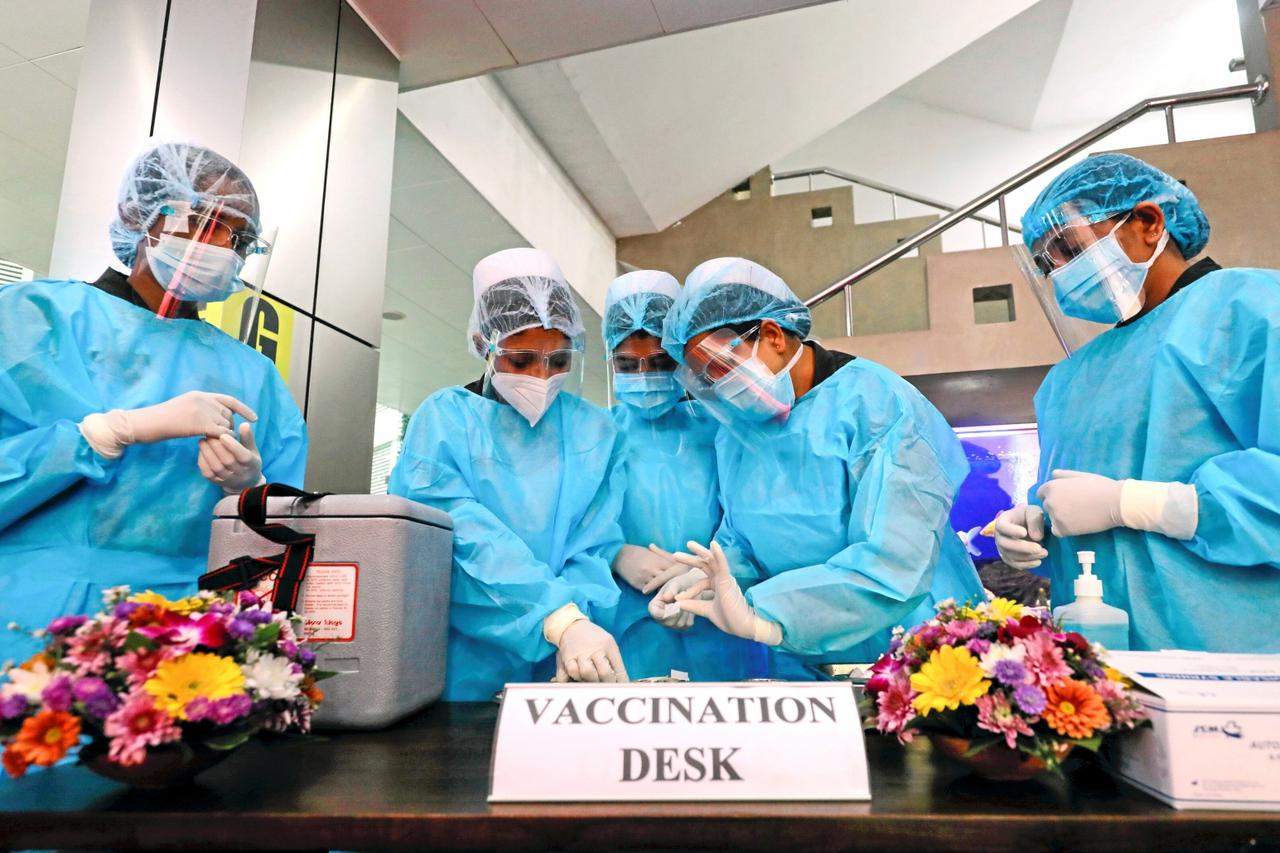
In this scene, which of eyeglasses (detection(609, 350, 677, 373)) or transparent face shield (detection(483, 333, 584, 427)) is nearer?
transparent face shield (detection(483, 333, 584, 427))

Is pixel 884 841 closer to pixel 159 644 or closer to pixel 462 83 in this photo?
pixel 159 644

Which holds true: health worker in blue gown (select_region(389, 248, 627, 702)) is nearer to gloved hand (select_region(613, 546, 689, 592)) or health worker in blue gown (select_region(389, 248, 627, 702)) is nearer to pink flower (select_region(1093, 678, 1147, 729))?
gloved hand (select_region(613, 546, 689, 592))

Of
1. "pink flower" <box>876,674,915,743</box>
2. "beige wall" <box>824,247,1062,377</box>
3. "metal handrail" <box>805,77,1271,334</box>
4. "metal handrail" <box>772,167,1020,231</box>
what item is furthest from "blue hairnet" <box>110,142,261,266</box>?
"metal handrail" <box>772,167,1020,231</box>

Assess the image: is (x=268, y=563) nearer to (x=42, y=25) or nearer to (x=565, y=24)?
(x=42, y=25)

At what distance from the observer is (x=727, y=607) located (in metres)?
1.24

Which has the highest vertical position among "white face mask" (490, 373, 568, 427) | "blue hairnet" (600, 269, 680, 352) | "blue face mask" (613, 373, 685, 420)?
"blue hairnet" (600, 269, 680, 352)

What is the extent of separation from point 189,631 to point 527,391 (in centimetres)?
87

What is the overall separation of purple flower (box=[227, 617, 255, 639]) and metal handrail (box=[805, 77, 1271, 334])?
3.45 m

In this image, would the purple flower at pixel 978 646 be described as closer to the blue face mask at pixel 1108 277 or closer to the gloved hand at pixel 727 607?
the gloved hand at pixel 727 607

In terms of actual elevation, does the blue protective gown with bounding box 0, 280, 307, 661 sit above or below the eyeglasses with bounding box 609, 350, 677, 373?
below

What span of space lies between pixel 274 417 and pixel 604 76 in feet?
13.0

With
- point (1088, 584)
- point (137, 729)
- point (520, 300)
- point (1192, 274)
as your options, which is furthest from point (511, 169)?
point (137, 729)

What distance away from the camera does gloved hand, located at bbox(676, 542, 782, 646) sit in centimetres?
124

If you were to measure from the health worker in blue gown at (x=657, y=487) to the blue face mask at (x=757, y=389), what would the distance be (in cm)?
20
